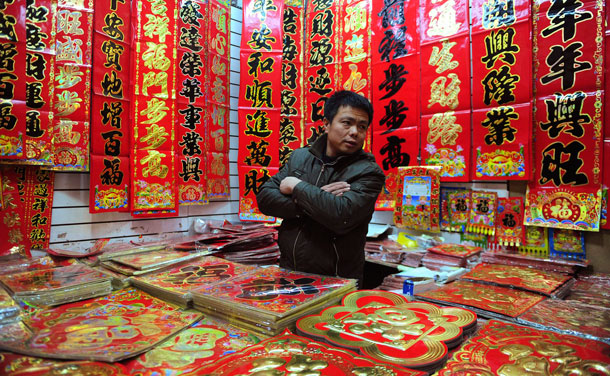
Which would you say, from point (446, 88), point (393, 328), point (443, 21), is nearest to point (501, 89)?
point (446, 88)

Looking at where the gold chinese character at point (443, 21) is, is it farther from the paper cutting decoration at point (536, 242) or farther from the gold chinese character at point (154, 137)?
the gold chinese character at point (154, 137)

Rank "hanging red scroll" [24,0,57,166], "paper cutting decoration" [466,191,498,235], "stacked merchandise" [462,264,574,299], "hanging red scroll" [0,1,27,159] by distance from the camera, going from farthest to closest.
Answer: "paper cutting decoration" [466,191,498,235], "hanging red scroll" [24,0,57,166], "hanging red scroll" [0,1,27,159], "stacked merchandise" [462,264,574,299]

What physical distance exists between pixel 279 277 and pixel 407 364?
0.68 m

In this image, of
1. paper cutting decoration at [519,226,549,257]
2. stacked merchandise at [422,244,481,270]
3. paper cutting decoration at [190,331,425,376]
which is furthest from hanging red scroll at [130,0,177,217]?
paper cutting decoration at [519,226,549,257]

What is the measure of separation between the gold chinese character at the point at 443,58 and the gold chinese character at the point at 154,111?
8.93 ft

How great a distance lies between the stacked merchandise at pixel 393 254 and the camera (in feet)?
8.93

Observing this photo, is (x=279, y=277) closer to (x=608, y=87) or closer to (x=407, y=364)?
(x=407, y=364)

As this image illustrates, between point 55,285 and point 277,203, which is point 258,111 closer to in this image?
point 277,203

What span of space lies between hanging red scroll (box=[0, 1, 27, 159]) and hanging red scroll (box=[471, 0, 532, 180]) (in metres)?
3.67

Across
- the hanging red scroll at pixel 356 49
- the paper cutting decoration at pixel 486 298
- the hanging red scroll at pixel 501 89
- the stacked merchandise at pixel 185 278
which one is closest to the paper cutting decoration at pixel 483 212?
the hanging red scroll at pixel 501 89

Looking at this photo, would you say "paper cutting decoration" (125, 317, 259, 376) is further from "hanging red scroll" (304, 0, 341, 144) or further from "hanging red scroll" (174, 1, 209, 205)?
"hanging red scroll" (304, 0, 341, 144)

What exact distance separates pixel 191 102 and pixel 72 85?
43.3 inches

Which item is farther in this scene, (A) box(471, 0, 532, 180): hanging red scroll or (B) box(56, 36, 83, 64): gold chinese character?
(B) box(56, 36, 83, 64): gold chinese character

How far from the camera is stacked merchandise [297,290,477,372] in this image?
2.68 ft
